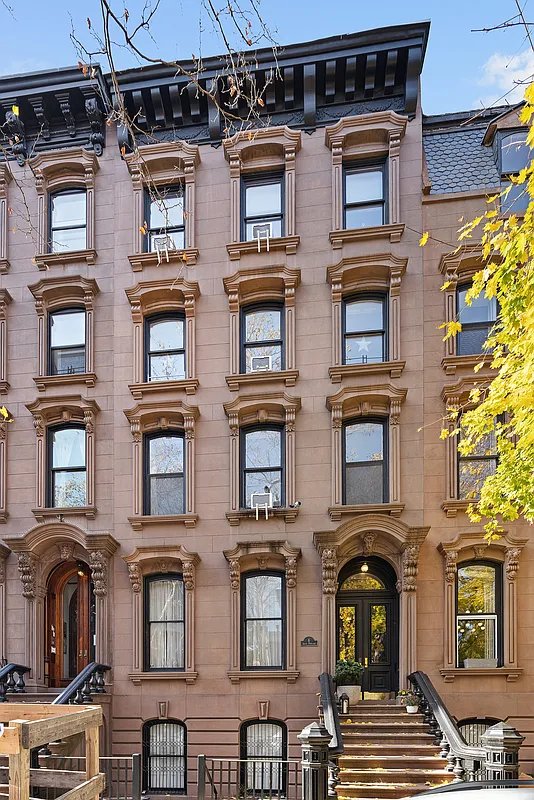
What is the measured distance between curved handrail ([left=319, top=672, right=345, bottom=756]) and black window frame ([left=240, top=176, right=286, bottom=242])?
8.78 m

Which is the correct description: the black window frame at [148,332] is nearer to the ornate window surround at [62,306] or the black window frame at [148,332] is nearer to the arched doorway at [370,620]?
the ornate window surround at [62,306]

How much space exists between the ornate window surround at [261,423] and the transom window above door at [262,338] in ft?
2.33

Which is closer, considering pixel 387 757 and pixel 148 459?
pixel 387 757

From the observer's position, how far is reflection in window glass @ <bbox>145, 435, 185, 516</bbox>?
14.2m

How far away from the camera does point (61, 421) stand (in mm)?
14688

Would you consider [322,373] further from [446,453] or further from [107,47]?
[107,47]

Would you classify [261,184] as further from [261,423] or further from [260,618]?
[260,618]

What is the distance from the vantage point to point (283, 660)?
43.3 feet

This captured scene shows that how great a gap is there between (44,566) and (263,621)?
4.72m

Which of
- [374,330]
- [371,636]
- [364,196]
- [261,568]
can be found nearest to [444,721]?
[371,636]

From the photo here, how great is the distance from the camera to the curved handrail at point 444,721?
9.32 m

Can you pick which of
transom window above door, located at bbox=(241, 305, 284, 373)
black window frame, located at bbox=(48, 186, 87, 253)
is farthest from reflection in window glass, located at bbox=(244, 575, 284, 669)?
black window frame, located at bbox=(48, 186, 87, 253)

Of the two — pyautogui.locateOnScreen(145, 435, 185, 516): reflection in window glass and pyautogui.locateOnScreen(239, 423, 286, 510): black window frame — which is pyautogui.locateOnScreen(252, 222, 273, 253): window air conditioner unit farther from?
pyautogui.locateOnScreen(145, 435, 185, 516): reflection in window glass

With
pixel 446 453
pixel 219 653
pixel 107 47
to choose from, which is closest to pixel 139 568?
pixel 219 653
